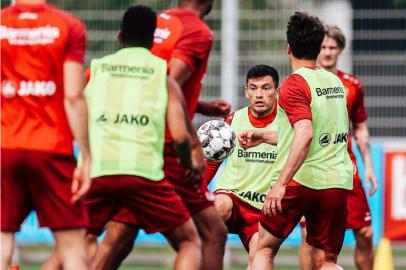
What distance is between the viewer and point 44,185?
8672 millimetres

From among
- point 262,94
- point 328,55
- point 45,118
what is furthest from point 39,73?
point 328,55

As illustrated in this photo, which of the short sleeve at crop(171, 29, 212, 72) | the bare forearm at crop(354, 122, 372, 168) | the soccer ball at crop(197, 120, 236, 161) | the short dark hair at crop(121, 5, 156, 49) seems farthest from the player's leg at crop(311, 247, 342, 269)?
the bare forearm at crop(354, 122, 372, 168)

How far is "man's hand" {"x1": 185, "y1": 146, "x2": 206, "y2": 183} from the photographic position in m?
9.60

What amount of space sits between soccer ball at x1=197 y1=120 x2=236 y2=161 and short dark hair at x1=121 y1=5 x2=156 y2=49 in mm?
2163

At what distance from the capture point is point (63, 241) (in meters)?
8.77

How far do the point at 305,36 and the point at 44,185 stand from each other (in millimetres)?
2696

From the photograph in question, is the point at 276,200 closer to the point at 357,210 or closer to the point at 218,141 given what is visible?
the point at 218,141

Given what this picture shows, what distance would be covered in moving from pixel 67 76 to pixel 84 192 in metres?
0.71

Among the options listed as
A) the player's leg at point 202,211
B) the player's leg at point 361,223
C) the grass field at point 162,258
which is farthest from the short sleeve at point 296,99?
the grass field at point 162,258

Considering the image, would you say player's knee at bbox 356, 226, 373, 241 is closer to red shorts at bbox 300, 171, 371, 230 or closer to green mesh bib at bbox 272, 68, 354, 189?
red shorts at bbox 300, 171, 371, 230

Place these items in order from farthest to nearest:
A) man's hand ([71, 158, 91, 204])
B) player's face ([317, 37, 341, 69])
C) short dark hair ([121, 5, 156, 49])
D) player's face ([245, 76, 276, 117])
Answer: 1. player's face ([317, 37, 341, 69])
2. player's face ([245, 76, 276, 117])
3. short dark hair ([121, 5, 156, 49])
4. man's hand ([71, 158, 91, 204])

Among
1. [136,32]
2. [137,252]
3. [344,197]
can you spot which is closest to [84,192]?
[136,32]

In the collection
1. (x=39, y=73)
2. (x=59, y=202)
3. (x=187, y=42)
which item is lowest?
(x=59, y=202)

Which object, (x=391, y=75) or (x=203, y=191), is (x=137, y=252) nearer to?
(x=391, y=75)
